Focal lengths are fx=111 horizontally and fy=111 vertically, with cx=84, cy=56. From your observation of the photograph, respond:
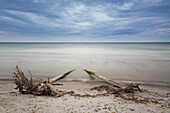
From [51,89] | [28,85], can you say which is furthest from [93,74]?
[28,85]

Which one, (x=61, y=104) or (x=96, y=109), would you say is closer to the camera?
(x=96, y=109)

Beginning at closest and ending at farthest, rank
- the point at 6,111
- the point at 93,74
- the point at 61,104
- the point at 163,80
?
the point at 6,111 → the point at 61,104 → the point at 163,80 → the point at 93,74

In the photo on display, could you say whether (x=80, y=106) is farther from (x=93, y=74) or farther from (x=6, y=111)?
(x=93, y=74)

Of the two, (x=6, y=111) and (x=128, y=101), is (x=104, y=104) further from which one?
(x=6, y=111)

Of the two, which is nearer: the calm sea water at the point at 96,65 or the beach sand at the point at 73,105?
the beach sand at the point at 73,105

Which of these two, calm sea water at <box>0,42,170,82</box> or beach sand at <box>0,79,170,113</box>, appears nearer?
beach sand at <box>0,79,170,113</box>

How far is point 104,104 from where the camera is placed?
4543 mm

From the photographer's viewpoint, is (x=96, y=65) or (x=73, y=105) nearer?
(x=73, y=105)

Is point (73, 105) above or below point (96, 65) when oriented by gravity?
below

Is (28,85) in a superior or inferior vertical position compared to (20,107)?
superior

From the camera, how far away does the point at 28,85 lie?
219 inches

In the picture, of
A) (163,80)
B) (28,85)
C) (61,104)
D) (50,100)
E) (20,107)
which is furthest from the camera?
(163,80)

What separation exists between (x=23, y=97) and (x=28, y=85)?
64 centimetres

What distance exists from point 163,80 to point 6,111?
1047cm
